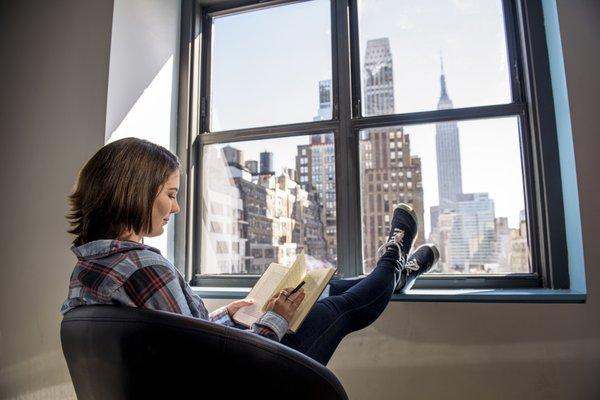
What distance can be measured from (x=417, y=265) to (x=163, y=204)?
36.7 inches

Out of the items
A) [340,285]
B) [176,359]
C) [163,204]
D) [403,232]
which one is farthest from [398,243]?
[176,359]

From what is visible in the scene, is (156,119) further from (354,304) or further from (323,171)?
(354,304)

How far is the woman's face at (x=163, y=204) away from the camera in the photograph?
901 millimetres

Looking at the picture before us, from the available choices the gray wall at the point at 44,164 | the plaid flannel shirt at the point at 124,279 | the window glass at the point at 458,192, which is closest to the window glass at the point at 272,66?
the window glass at the point at 458,192

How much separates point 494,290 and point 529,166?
0.51m

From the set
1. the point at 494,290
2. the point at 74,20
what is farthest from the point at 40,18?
the point at 494,290

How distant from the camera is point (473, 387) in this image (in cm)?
135

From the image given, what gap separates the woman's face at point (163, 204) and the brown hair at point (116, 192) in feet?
0.04

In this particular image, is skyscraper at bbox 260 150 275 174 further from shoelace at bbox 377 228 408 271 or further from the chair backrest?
the chair backrest

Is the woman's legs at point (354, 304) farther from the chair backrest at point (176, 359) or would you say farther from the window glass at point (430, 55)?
the window glass at point (430, 55)

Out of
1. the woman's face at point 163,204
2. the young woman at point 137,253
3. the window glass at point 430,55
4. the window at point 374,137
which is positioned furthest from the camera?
the window glass at point 430,55

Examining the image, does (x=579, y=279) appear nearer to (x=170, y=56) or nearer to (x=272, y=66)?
(x=272, y=66)

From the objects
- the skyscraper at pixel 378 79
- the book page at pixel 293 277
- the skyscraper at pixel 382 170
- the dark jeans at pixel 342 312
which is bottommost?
the dark jeans at pixel 342 312

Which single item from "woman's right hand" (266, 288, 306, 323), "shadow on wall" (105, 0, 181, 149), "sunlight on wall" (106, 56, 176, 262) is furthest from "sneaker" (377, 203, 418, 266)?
"shadow on wall" (105, 0, 181, 149)
